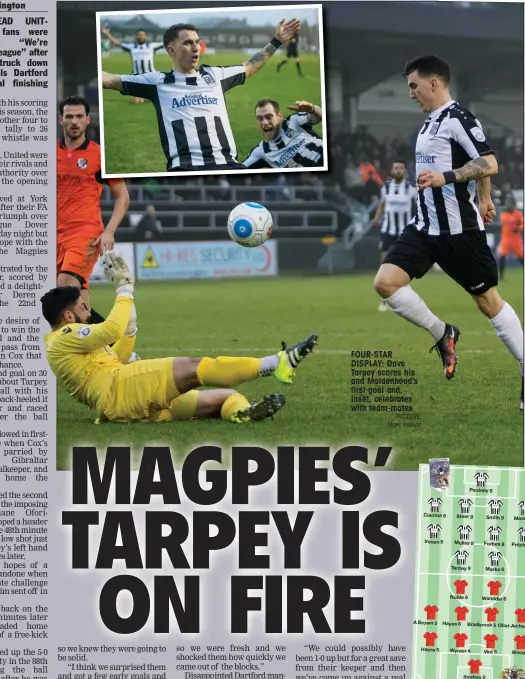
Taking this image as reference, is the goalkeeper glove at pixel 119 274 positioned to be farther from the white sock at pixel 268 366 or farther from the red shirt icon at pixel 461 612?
the red shirt icon at pixel 461 612

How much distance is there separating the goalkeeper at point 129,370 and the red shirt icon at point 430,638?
4.77 feet

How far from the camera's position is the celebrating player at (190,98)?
7.00 m

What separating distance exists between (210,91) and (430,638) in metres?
3.21

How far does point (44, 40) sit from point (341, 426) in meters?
2.65

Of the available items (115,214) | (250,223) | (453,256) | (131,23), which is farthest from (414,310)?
(131,23)

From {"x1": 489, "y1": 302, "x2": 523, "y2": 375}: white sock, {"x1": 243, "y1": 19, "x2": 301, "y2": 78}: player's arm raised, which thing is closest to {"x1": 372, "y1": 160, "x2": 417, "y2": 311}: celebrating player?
{"x1": 489, "y1": 302, "x2": 523, "y2": 375}: white sock

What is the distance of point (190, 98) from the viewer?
7.08m

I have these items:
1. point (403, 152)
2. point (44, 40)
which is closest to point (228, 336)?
point (403, 152)

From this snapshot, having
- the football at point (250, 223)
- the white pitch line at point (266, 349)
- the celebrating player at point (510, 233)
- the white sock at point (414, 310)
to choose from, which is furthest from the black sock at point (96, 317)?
the celebrating player at point (510, 233)

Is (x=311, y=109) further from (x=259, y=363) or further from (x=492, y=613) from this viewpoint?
(x=492, y=613)

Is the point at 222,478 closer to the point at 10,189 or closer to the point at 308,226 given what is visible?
the point at 308,226

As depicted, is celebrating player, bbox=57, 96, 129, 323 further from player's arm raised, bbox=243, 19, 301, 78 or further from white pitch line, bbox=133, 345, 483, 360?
player's arm raised, bbox=243, 19, 301, 78

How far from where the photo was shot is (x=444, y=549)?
22.5 feet

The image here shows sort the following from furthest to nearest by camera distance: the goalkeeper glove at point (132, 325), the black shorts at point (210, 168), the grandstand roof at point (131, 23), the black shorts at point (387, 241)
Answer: the black shorts at point (387, 241) < the goalkeeper glove at point (132, 325) < the black shorts at point (210, 168) < the grandstand roof at point (131, 23)
